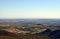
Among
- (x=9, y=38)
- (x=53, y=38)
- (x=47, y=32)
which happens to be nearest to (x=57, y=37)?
(x=53, y=38)

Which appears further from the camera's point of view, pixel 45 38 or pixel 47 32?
pixel 47 32

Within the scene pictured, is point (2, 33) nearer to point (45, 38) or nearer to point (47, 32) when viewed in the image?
point (45, 38)

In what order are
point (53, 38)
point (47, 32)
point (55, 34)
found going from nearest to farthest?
1. point (53, 38)
2. point (55, 34)
3. point (47, 32)

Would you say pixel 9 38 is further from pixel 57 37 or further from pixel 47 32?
pixel 47 32

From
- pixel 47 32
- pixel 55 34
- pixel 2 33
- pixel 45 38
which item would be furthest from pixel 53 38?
pixel 2 33

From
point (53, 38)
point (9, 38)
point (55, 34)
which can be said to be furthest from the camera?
point (55, 34)

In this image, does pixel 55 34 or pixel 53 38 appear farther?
pixel 55 34

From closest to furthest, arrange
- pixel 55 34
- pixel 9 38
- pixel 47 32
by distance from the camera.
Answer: pixel 9 38, pixel 55 34, pixel 47 32

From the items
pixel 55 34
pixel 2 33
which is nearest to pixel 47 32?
pixel 55 34

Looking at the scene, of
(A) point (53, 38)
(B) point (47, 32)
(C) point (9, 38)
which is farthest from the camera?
(B) point (47, 32)
